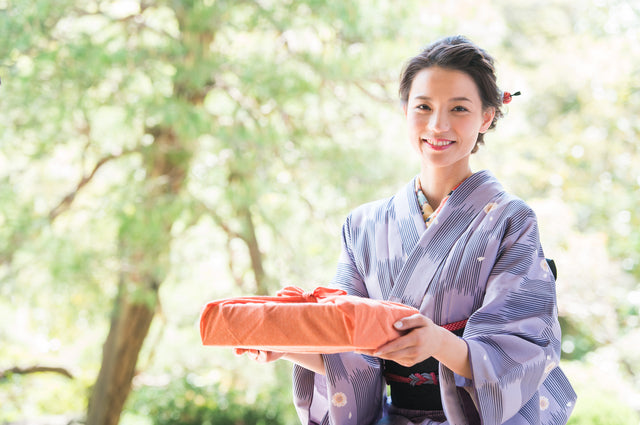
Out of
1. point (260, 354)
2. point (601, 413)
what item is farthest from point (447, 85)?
point (601, 413)

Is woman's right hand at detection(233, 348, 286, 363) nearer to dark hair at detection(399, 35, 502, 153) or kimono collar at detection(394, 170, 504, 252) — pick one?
kimono collar at detection(394, 170, 504, 252)

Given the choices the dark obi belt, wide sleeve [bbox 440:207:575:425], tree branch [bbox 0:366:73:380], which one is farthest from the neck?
tree branch [bbox 0:366:73:380]

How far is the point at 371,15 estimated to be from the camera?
375 cm

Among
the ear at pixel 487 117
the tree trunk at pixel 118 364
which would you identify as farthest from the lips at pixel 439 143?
the tree trunk at pixel 118 364

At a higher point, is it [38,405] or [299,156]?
[299,156]

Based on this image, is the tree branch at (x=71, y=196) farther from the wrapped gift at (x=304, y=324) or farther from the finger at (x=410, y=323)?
the finger at (x=410, y=323)

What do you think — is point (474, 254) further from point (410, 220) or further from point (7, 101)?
point (7, 101)

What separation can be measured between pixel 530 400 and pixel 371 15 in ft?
9.21

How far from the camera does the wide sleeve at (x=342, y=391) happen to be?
56.1 inches

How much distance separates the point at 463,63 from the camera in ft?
4.71

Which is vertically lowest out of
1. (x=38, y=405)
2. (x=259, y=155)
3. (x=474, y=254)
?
(x=38, y=405)

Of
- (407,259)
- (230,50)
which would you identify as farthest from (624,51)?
(407,259)

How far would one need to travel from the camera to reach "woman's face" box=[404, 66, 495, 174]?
4.69 feet

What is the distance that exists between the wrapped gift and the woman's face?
0.43 meters
